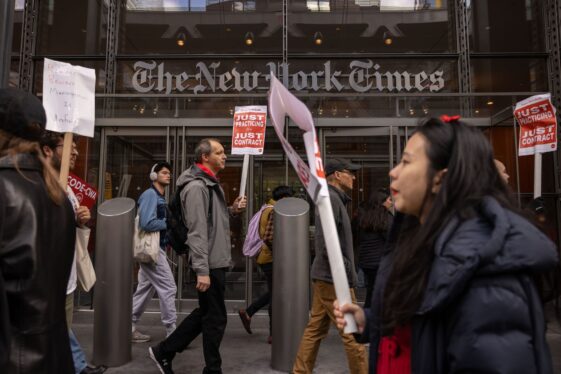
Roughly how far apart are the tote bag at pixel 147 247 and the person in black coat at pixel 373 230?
2.57m

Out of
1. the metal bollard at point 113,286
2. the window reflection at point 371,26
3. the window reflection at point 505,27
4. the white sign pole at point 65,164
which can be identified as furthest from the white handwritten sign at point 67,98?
the window reflection at point 505,27

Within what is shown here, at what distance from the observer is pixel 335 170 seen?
4172 mm

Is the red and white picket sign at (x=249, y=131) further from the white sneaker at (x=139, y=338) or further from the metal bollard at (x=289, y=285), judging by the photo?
the white sneaker at (x=139, y=338)

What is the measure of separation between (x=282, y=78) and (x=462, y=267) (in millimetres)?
7953

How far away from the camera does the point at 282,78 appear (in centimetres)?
883

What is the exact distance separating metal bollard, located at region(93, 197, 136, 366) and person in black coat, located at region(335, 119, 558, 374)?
3945 millimetres

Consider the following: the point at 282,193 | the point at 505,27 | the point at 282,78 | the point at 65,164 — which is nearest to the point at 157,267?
the point at 282,193

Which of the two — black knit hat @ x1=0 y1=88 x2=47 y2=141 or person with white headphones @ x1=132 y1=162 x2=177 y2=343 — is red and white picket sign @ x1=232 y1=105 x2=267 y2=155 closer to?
person with white headphones @ x1=132 y1=162 x2=177 y2=343

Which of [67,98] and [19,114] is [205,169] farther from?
[19,114]

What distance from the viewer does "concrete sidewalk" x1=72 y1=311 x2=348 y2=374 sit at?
4.69 metres

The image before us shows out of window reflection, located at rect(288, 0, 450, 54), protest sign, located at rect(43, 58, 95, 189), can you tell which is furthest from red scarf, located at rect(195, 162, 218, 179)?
window reflection, located at rect(288, 0, 450, 54)

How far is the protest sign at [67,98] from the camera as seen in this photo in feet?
10.6

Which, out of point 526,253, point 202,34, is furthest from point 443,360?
point 202,34

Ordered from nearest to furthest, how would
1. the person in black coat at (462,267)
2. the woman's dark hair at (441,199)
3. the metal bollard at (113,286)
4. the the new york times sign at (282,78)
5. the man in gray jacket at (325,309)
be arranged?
the person in black coat at (462,267) → the woman's dark hair at (441,199) → the man in gray jacket at (325,309) → the metal bollard at (113,286) → the the new york times sign at (282,78)
